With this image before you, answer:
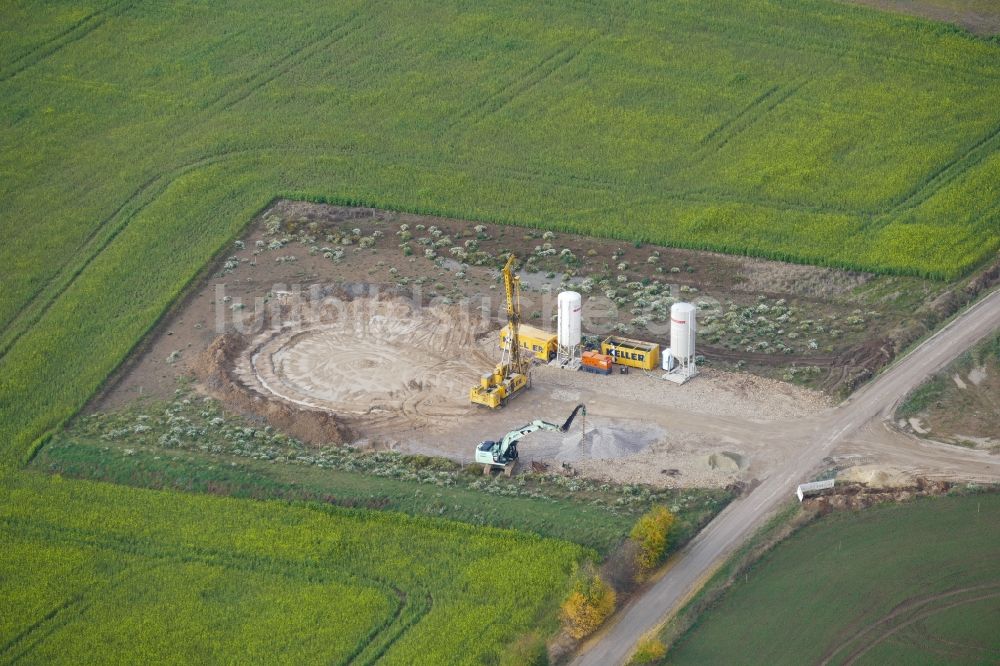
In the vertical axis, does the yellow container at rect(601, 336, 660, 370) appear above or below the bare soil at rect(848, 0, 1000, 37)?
below

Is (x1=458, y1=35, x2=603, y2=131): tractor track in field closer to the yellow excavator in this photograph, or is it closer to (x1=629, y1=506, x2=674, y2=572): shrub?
the yellow excavator

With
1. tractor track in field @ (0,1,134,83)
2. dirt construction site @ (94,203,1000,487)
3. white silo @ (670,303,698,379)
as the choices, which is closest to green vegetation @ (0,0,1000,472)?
tractor track in field @ (0,1,134,83)

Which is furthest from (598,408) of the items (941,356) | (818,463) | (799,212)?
(799,212)

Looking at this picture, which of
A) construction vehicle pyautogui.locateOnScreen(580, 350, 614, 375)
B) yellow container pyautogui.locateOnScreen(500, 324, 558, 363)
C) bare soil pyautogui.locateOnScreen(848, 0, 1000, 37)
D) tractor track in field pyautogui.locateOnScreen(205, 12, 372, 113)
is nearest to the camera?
construction vehicle pyautogui.locateOnScreen(580, 350, 614, 375)

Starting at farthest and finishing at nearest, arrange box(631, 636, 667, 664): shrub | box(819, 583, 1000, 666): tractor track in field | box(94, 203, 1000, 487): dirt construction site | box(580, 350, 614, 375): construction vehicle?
box(580, 350, 614, 375): construction vehicle → box(94, 203, 1000, 487): dirt construction site → box(819, 583, 1000, 666): tractor track in field → box(631, 636, 667, 664): shrub

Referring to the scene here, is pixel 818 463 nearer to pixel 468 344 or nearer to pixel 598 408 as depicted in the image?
pixel 598 408

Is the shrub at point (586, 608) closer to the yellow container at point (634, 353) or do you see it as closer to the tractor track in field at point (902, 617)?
the tractor track in field at point (902, 617)

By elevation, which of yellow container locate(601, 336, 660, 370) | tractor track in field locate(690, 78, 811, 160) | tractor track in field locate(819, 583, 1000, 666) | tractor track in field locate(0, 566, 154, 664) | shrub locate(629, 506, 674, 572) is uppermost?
tractor track in field locate(690, 78, 811, 160)

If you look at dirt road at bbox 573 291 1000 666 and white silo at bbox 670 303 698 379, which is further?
white silo at bbox 670 303 698 379
